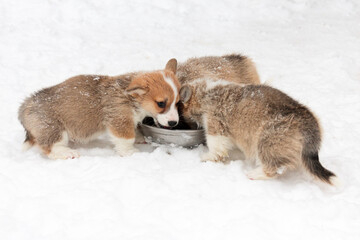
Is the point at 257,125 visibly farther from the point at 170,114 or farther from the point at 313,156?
the point at 170,114

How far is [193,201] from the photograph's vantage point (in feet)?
11.1

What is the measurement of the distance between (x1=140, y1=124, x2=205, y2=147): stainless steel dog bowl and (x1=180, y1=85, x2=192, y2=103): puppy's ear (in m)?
0.36

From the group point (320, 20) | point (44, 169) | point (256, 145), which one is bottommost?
point (44, 169)

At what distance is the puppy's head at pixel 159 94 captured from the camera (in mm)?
4180

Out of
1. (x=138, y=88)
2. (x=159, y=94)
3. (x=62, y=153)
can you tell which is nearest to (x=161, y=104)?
(x=159, y=94)

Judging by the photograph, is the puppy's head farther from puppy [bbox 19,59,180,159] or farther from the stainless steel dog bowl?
the stainless steel dog bowl

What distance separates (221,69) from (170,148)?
162 centimetres

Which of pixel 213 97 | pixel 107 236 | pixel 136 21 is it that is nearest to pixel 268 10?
pixel 136 21

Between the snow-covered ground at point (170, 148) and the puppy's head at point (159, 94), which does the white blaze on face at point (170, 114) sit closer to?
the puppy's head at point (159, 94)

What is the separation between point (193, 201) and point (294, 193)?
0.94 meters

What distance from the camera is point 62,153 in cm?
420

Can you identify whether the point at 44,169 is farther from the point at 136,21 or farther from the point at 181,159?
the point at 136,21

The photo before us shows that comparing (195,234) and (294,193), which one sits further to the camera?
(294,193)

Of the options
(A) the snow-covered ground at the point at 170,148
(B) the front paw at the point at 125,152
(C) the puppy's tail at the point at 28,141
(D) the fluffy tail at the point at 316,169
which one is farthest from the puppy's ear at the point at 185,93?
(C) the puppy's tail at the point at 28,141
